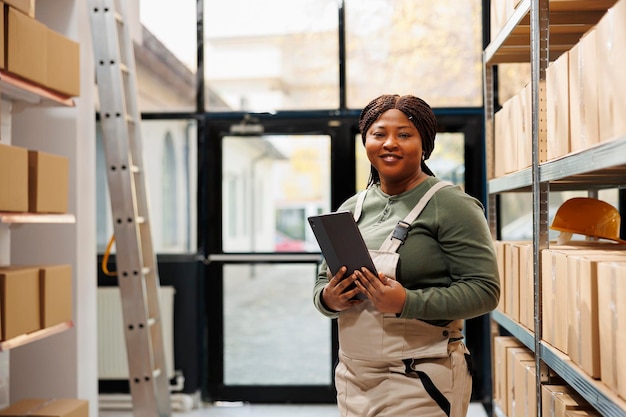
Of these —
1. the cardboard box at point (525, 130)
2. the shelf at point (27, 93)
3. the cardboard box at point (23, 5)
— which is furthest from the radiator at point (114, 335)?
the cardboard box at point (525, 130)

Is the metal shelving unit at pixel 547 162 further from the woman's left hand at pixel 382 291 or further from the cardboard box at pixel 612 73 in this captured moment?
the woman's left hand at pixel 382 291

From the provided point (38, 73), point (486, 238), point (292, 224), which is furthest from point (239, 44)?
point (486, 238)

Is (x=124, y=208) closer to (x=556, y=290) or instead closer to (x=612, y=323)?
(x=556, y=290)

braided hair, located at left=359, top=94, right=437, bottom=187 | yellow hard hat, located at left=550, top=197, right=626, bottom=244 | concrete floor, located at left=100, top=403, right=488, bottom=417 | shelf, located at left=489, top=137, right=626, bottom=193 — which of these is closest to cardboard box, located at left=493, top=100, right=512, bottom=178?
shelf, located at left=489, top=137, right=626, bottom=193

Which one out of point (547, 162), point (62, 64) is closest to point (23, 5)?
point (62, 64)

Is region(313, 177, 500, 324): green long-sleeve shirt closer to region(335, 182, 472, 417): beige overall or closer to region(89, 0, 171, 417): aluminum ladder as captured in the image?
region(335, 182, 472, 417): beige overall

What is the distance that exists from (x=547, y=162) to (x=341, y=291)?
0.79 metres

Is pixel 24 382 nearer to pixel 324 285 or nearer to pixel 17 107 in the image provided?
pixel 17 107

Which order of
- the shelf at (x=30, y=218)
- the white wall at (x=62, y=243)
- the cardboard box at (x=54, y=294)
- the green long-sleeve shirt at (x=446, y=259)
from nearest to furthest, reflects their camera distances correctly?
the green long-sleeve shirt at (x=446, y=259)
the shelf at (x=30, y=218)
the cardboard box at (x=54, y=294)
the white wall at (x=62, y=243)

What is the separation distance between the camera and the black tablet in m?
1.82

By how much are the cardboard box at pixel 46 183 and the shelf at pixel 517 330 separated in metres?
1.96

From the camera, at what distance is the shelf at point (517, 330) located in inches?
96.8

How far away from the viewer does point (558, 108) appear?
2.10 metres

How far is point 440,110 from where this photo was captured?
4.66 metres
